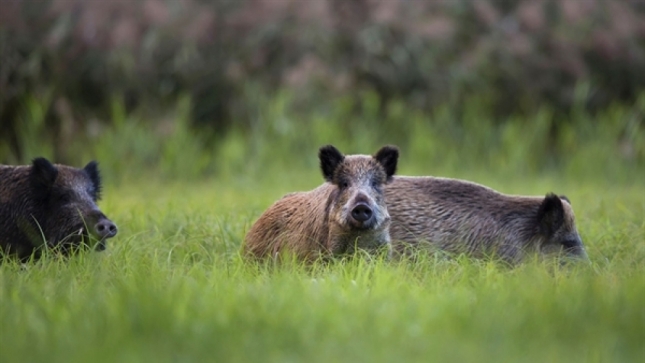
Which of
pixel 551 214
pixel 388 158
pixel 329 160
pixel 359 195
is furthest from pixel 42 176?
pixel 551 214

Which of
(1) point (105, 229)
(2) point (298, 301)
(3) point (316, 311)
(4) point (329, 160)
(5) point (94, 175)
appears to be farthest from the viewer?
(5) point (94, 175)

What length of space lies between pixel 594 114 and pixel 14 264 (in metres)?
9.64

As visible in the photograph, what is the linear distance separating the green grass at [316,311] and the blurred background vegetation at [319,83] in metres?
5.89

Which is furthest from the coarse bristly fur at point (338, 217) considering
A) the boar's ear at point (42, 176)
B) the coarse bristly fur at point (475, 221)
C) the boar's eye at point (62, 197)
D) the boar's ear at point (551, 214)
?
the boar's ear at point (42, 176)

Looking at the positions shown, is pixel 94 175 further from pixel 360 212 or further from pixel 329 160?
pixel 360 212

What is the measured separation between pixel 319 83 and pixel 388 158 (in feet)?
23.0

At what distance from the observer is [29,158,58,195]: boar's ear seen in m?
6.59

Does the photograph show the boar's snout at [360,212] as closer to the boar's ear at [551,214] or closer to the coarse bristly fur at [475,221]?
the coarse bristly fur at [475,221]

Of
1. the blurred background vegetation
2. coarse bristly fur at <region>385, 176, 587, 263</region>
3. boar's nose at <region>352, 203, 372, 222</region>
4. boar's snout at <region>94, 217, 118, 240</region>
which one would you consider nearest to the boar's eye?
boar's snout at <region>94, 217, 118, 240</region>

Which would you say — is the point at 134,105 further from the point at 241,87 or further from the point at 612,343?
the point at 612,343

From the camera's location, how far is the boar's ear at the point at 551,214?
256 inches

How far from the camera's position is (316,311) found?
4.41 m

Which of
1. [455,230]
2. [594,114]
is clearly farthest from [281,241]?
[594,114]

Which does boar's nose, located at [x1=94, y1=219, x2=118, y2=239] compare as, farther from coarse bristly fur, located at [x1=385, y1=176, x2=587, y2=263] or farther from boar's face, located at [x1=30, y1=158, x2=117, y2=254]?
coarse bristly fur, located at [x1=385, y1=176, x2=587, y2=263]
